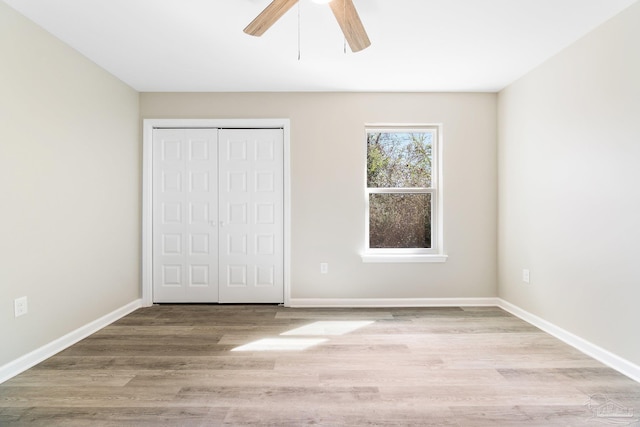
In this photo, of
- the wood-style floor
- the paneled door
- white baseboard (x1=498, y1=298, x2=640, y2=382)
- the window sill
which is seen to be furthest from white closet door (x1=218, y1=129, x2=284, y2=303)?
white baseboard (x1=498, y1=298, x2=640, y2=382)

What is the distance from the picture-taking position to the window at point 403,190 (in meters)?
3.87

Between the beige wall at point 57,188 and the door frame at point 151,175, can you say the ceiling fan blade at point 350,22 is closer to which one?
the door frame at point 151,175

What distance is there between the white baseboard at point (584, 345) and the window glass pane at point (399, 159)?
1.71 meters

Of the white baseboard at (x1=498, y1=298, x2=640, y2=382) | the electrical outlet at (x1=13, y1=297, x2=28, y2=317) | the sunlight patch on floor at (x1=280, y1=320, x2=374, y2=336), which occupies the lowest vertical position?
the sunlight patch on floor at (x1=280, y1=320, x2=374, y2=336)

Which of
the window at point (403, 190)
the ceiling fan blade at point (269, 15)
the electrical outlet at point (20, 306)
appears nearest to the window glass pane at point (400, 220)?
the window at point (403, 190)

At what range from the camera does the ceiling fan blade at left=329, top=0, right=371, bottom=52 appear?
5.96 ft

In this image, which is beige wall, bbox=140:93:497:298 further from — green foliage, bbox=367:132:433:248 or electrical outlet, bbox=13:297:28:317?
electrical outlet, bbox=13:297:28:317

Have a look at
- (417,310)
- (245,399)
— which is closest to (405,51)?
(417,310)

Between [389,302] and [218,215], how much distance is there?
88.0 inches

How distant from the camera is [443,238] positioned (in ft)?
12.4

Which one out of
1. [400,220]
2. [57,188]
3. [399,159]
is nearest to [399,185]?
[399,159]

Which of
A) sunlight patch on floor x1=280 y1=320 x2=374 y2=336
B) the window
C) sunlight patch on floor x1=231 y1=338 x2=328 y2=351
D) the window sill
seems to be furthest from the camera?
the window

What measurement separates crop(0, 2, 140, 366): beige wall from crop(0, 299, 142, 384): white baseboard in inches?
1.8

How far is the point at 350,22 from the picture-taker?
6.34 feet
